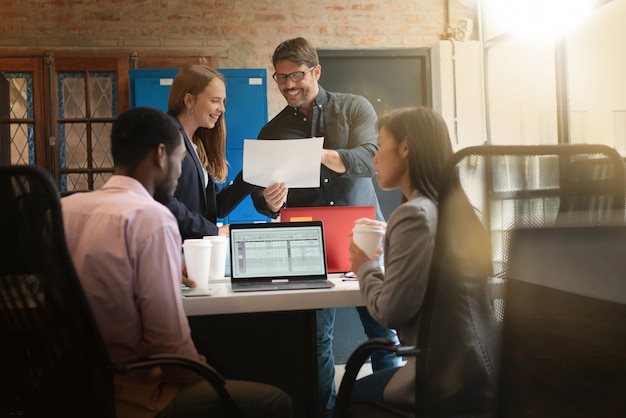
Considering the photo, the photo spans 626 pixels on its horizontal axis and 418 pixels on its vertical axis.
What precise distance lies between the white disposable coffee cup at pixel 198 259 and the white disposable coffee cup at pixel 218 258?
0.15 meters

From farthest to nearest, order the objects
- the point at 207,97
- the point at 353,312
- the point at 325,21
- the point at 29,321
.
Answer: the point at 325,21 → the point at 353,312 → the point at 207,97 → the point at 29,321

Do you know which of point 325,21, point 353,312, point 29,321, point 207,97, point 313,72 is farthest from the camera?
point 325,21

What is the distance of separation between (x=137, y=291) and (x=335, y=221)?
0.97 metres

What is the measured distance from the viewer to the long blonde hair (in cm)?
245

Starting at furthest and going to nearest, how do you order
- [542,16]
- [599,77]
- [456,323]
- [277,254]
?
[542,16]
[599,77]
[277,254]
[456,323]

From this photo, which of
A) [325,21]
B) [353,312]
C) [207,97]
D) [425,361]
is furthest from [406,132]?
[325,21]

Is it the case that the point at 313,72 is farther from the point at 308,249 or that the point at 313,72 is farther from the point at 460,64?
the point at 460,64

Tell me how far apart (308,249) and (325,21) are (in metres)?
3.37

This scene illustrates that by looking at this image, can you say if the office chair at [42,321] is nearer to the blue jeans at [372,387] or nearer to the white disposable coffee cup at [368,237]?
the blue jeans at [372,387]

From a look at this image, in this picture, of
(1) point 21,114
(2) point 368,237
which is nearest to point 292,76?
(2) point 368,237

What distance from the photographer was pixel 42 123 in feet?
15.8

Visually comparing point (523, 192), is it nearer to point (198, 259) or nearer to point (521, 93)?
point (198, 259)

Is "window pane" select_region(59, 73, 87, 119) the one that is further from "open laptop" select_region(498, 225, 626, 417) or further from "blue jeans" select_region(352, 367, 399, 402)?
"open laptop" select_region(498, 225, 626, 417)

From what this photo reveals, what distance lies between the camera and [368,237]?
1832mm
